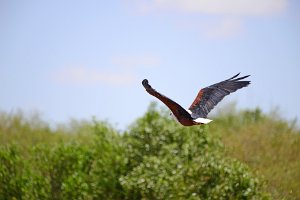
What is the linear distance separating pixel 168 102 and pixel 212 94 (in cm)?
215

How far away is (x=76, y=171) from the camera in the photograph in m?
22.4

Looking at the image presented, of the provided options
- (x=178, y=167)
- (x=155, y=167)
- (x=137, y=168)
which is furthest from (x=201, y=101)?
(x=137, y=168)

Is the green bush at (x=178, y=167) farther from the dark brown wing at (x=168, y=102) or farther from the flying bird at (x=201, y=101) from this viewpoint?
the dark brown wing at (x=168, y=102)

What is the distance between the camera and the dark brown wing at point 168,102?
26.1 feet

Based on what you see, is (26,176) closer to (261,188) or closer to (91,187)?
(91,187)

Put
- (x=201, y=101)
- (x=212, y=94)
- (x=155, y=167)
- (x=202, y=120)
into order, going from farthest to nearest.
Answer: (x=155, y=167), (x=212, y=94), (x=201, y=101), (x=202, y=120)

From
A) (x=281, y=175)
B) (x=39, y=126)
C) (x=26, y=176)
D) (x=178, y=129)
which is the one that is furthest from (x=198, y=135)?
(x=39, y=126)

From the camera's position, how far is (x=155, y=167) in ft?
63.7

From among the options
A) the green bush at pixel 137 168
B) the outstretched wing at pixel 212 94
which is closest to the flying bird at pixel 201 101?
the outstretched wing at pixel 212 94

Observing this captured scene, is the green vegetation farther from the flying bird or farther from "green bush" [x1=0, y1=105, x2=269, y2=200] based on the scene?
the flying bird

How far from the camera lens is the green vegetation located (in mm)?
18359

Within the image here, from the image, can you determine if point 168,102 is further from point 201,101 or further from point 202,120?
point 201,101

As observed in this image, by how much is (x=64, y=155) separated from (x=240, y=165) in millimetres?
6320

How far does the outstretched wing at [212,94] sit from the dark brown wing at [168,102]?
28.2 inches
